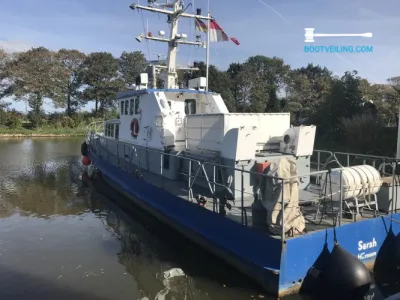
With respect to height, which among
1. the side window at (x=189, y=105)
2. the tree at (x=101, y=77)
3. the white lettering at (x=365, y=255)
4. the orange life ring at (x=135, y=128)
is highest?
the tree at (x=101, y=77)

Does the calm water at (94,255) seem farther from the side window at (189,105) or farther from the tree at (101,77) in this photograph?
the tree at (101,77)

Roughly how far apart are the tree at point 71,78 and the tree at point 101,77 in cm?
89

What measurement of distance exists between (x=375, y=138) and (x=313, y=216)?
42.5ft

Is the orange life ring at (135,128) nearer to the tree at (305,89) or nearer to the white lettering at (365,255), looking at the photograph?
the white lettering at (365,255)

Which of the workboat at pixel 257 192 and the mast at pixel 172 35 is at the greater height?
the mast at pixel 172 35

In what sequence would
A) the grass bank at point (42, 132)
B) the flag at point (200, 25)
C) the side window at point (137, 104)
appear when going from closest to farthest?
the side window at point (137, 104) < the flag at point (200, 25) < the grass bank at point (42, 132)

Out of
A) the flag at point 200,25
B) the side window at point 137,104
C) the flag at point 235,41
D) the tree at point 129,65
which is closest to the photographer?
the side window at point 137,104

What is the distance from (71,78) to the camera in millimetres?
44969

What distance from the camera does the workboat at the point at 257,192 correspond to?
18.8 feet

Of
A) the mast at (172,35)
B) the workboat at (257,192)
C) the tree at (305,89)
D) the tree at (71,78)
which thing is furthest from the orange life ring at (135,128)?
the tree at (71,78)

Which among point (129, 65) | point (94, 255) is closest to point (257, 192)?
point (94, 255)

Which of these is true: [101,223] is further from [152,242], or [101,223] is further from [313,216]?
[313,216]

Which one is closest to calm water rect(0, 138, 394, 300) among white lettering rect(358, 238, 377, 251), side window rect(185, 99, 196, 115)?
white lettering rect(358, 238, 377, 251)

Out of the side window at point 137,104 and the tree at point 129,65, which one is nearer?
the side window at point 137,104
